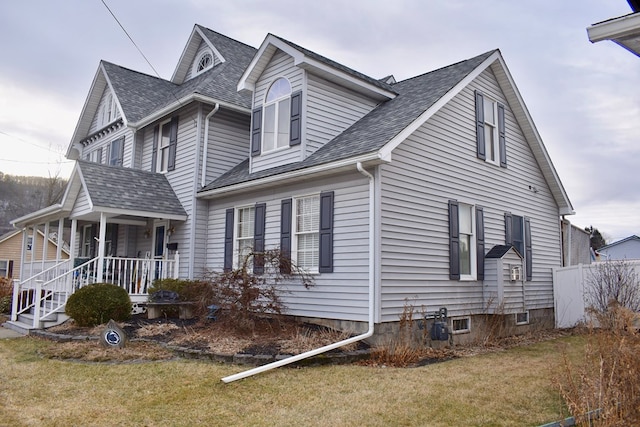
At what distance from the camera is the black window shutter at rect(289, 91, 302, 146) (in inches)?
452

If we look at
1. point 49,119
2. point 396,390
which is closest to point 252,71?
point 396,390

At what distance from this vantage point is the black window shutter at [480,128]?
12.6 meters

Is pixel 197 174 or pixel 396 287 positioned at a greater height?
pixel 197 174

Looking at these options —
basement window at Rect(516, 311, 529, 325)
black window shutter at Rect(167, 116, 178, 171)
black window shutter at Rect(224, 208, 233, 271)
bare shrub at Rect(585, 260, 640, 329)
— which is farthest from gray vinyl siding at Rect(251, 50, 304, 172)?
bare shrub at Rect(585, 260, 640, 329)

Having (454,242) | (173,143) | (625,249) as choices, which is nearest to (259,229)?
(454,242)

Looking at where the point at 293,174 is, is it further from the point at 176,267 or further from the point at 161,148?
the point at 161,148

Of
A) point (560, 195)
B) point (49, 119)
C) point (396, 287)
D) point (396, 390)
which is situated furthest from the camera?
point (49, 119)

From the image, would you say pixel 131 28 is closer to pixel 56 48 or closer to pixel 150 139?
pixel 56 48

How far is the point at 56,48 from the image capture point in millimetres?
13469

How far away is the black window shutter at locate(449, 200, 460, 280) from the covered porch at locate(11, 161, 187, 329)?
23.1 ft

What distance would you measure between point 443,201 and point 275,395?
6.35 meters

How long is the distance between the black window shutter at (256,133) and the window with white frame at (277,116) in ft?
0.42

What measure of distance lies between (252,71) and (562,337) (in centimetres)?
1008

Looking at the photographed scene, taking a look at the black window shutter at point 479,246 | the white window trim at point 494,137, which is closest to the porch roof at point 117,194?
the black window shutter at point 479,246
